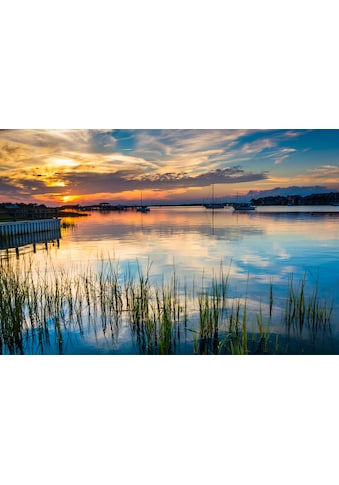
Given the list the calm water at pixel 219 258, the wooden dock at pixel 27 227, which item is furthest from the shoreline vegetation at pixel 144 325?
the wooden dock at pixel 27 227

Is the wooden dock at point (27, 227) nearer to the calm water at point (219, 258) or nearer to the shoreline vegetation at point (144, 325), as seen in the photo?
the calm water at point (219, 258)

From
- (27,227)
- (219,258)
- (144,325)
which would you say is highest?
(27,227)

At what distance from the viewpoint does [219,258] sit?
6.30m

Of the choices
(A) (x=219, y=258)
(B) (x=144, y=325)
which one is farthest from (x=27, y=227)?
(B) (x=144, y=325)

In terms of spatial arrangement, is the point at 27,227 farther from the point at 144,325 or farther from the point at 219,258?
the point at 144,325

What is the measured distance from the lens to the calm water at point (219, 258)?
3074 mm

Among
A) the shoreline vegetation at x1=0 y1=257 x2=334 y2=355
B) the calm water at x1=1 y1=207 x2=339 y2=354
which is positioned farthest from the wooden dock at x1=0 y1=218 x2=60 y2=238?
the shoreline vegetation at x1=0 y1=257 x2=334 y2=355

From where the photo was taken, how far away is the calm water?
3074 millimetres

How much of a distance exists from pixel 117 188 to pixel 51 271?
1.67m

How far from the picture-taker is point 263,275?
5.19m
